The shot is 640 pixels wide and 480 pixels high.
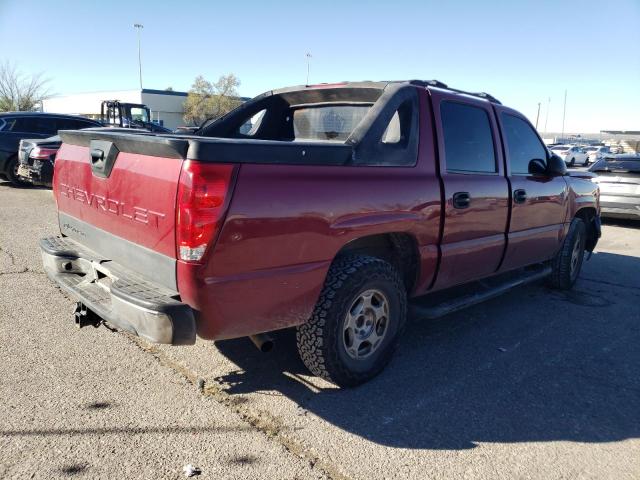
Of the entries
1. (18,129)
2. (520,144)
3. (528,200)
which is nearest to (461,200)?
(528,200)

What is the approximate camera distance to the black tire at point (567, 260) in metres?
5.70

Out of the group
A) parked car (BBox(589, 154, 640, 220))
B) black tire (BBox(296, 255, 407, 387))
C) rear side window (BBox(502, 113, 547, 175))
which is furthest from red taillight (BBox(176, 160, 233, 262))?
parked car (BBox(589, 154, 640, 220))

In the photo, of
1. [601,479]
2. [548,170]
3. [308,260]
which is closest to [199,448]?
[308,260]

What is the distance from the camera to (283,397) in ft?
10.6

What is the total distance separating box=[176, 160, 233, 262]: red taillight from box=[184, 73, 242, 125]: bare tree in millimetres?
58318

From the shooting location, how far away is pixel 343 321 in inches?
125

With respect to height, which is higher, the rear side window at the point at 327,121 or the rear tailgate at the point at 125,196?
the rear side window at the point at 327,121

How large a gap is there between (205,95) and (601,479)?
67172mm

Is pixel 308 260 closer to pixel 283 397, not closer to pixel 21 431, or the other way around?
pixel 283 397

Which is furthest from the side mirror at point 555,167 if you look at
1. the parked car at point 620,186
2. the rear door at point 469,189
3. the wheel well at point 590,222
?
the parked car at point 620,186

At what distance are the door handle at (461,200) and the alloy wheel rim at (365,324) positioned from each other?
0.96 metres

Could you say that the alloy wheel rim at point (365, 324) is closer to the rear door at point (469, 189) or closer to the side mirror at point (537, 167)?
the rear door at point (469, 189)

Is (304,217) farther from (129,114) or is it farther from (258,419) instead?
(129,114)

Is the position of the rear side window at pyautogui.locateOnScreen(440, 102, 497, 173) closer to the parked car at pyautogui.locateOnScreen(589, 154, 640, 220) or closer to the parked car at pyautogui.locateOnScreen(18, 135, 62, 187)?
the parked car at pyautogui.locateOnScreen(589, 154, 640, 220)
